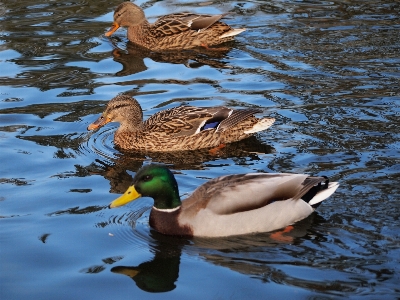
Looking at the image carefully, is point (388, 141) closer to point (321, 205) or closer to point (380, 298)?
point (321, 205)

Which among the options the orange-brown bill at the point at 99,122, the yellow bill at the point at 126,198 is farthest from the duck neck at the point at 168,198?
the orange-brown bill at the point at 99,122

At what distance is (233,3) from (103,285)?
10.8m

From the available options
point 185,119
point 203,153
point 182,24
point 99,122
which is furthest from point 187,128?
point 182,24

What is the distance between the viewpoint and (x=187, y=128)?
410 inches

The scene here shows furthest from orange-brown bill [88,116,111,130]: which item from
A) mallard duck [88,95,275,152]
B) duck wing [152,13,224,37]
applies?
duck wing [152,13,224,37]

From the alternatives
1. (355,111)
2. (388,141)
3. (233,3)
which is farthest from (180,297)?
(233,3)

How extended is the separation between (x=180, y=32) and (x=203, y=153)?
194 inches

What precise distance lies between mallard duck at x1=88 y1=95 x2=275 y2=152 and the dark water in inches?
7.5

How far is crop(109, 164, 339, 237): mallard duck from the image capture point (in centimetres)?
771

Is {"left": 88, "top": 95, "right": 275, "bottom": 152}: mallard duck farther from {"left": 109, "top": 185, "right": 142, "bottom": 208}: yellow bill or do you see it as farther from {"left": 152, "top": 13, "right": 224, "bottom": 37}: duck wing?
{"left": 152, "top": 13, "right": 224, "bottom": 37}: duck wing

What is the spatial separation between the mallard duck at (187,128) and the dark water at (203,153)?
19 cm

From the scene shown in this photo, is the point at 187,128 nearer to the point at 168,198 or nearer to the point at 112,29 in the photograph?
the point at 168,198

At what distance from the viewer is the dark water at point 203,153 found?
22.9ft

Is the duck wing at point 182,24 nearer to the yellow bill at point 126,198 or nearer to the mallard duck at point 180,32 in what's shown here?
the mallard duck at point 180,32
